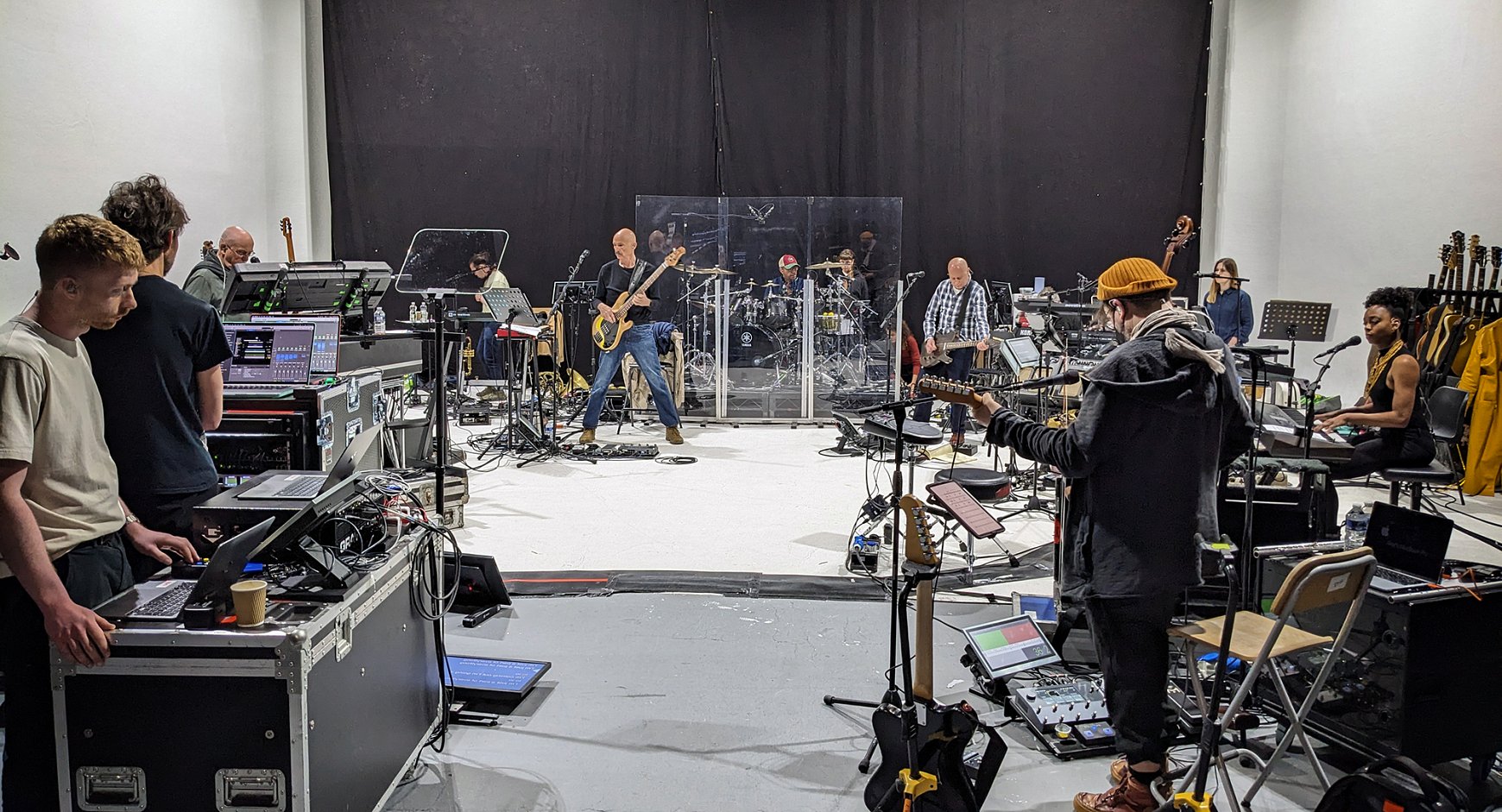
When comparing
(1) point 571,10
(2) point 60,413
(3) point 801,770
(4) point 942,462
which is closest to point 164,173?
(1) point 571,10

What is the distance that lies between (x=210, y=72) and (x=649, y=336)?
5088 mm

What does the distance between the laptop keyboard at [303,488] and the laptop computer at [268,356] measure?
5.49 ft

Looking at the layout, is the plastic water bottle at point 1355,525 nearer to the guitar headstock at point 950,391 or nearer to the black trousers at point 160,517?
the guitar headstock at point 950,391

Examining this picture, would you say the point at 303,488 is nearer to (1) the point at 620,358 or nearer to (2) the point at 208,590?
(2) the point at 208,590

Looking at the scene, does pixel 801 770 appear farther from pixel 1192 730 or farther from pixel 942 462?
pixel 942 462

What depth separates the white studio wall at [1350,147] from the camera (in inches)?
313

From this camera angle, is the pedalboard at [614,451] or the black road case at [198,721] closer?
the black road case at [198,721]

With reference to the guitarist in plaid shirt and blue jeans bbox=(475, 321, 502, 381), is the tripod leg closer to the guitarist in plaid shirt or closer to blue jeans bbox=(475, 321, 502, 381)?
the guitarist in plaid shirt

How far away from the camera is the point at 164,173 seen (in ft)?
29.0

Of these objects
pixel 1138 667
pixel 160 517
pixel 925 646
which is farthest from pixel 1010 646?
pixel 160 517

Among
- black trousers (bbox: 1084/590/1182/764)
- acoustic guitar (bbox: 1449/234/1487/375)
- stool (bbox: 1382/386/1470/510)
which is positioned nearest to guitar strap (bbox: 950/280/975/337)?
acoustic guitar (bbox: 1449/234/1487/375)

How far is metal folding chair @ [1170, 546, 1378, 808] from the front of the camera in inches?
99.1

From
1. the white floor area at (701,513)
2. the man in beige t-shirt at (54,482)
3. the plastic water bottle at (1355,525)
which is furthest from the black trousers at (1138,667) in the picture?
the man in beige t-shirt at (54,482)

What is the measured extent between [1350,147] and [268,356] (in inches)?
373
